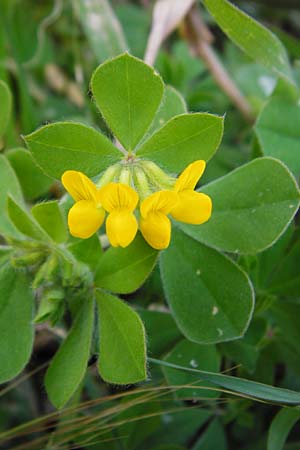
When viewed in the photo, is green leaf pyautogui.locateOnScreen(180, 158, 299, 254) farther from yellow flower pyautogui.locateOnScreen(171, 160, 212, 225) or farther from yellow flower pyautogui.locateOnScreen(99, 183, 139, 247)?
yellow flower pyautogui.locateOnScreen(99, 183, 139, 247)

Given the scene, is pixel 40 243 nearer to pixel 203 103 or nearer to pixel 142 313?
pixel 142 313

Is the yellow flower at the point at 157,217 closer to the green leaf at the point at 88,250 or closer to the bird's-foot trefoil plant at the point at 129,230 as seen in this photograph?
the bird's-foot trefoil plant at the point at 129,230

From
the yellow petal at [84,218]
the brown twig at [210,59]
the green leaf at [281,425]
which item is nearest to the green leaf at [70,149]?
the yellow petal at [84,218]

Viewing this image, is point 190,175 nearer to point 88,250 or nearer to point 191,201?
point 191,201

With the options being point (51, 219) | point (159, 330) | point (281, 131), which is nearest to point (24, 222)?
point (51, 219)

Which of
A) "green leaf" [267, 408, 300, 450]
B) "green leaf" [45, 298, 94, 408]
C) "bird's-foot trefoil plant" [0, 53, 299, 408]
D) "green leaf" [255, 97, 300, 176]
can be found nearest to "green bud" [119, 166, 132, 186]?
"bird's-foot trefoil plant" [0, 53, 299, 408]

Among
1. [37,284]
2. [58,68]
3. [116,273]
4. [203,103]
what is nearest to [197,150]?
[116,273]

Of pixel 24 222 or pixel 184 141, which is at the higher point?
pixel 184 141
